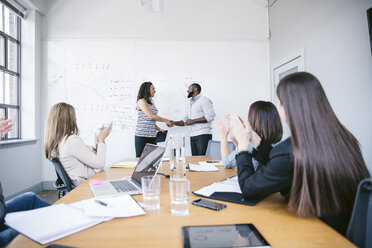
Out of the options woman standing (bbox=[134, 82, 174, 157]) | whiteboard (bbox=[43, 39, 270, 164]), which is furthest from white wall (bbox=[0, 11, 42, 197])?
woman standing (bbox=[134, 82, 174, 157])

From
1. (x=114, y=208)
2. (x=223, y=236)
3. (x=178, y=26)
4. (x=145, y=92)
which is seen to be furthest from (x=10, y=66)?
(x=223, y=236)

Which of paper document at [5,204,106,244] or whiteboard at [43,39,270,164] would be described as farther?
whiteboard at [43,39,270,164]

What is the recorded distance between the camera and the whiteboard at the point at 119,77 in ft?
12.3

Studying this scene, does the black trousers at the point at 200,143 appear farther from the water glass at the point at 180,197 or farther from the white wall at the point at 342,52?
the water glass at the point at 180,197

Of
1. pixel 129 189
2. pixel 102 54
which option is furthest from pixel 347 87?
pixel 102 54

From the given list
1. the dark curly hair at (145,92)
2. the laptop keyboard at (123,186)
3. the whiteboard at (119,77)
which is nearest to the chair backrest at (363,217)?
the laptop keyboard at (123,186)

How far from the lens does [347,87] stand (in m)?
2.18

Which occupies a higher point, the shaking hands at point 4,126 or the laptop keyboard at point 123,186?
the shaking hands at point 4,126

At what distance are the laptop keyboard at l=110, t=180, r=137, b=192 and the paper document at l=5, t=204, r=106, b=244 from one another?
0.98 feet

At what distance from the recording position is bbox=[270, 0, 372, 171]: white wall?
6.45ft

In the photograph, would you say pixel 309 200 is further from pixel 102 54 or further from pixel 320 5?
pixel 102 54

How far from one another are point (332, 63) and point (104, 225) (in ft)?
8.53

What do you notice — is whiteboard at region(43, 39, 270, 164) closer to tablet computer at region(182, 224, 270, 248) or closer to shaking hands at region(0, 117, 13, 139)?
shaking hands at region(0, 117, 13, 139)

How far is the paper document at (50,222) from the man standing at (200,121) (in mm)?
2591
